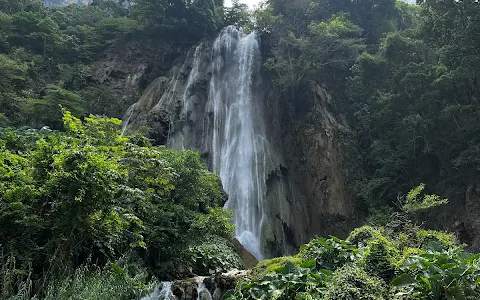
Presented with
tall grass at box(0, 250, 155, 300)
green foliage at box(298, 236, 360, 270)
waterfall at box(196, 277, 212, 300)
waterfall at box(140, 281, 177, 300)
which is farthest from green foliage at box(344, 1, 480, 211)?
tall grass at box(0, 250, 155, 300)

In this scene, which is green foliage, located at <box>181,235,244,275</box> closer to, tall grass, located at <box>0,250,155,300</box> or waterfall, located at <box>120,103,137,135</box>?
tall grass, located at <box>0,250,155,300</box>

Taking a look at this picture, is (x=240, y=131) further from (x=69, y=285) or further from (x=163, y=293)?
(x=69, y=285)

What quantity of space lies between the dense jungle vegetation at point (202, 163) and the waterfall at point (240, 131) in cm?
168

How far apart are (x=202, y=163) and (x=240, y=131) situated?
976 centimetres

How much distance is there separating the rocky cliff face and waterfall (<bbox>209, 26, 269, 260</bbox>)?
324 millimetres

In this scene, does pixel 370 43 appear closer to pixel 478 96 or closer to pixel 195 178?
pixel 478 96

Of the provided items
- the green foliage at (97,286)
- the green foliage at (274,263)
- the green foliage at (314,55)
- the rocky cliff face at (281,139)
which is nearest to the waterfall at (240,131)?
the rocky cliff face at (281,139)

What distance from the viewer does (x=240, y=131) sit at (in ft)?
69.9

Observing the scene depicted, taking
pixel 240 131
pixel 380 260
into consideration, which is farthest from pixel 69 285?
pixel 240 131

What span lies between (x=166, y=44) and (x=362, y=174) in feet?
53.0

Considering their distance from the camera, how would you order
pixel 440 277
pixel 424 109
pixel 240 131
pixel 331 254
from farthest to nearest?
pixel 240 131 < pixel 424 109 < pixel 331 254 < pixel 440 277

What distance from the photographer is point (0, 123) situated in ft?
48.0

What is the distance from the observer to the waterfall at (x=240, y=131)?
17531mm

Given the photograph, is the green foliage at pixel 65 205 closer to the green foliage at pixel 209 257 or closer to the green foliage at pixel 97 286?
the green foliage at pixel 97 286
